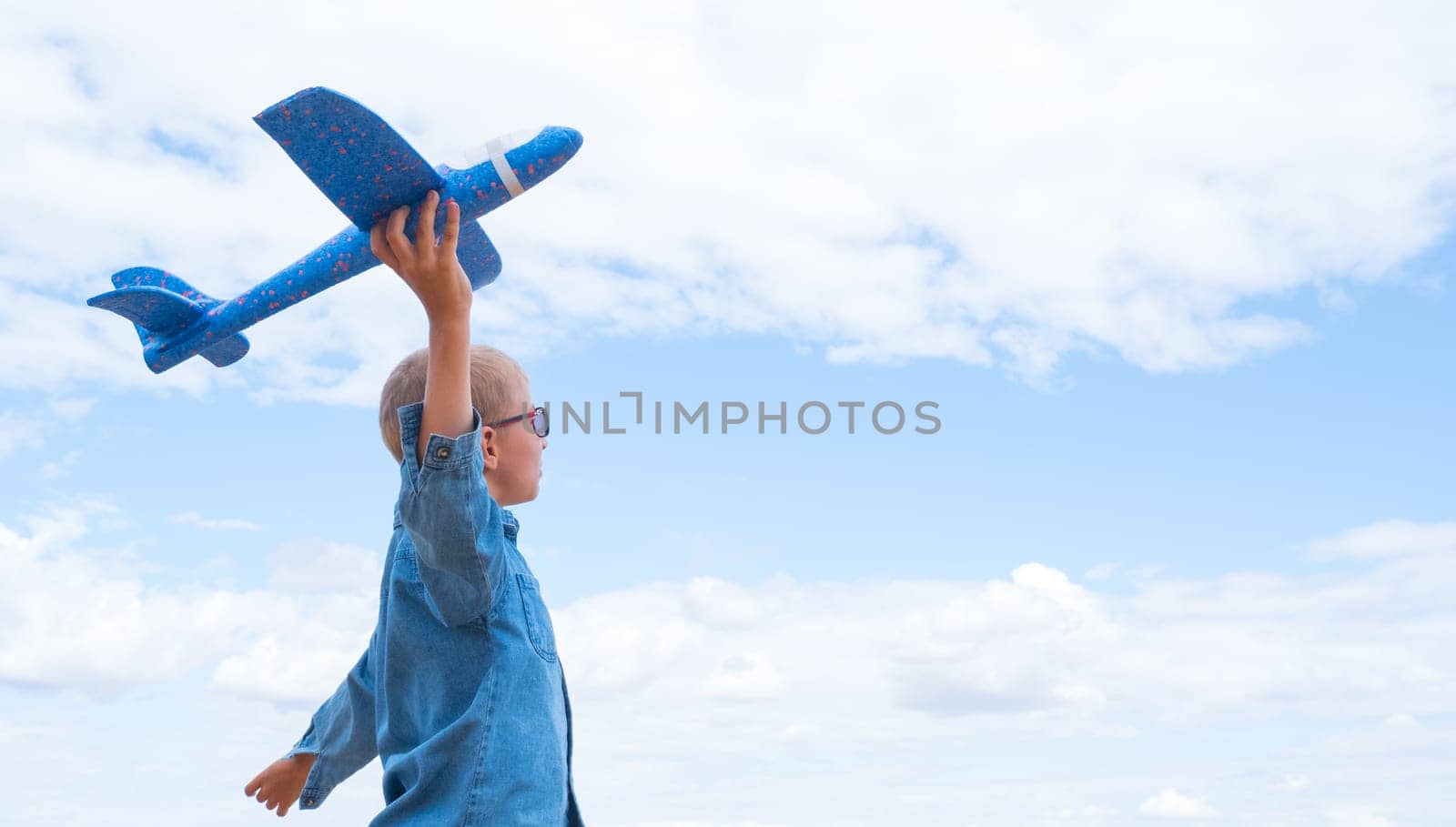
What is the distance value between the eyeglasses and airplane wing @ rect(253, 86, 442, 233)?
2.42 ft

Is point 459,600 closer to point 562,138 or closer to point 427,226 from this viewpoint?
point 427,226

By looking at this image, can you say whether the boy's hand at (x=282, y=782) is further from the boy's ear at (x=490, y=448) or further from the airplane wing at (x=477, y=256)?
the airplane wing at (x=477, y=256)

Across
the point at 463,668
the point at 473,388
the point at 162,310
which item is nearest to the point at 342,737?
the point at 463,668

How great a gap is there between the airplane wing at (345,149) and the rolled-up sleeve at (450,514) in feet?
2.93

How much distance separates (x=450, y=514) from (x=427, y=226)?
82 centimetres

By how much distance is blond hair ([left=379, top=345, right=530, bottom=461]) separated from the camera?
307cm

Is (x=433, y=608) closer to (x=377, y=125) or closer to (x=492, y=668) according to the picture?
(x=492, y=668)

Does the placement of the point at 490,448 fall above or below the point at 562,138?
below

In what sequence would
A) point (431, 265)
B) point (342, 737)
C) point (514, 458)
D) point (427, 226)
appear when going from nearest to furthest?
point (431, 265) < point (427, 226) < point (514, 458) < point (342, 737)

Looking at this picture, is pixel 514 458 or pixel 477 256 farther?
pixel 477 256

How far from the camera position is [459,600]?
2773 millimetres

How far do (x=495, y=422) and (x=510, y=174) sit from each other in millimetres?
918

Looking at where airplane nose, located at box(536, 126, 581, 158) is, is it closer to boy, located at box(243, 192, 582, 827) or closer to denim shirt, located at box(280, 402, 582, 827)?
boy, located at box(243, 192, 582, 827)

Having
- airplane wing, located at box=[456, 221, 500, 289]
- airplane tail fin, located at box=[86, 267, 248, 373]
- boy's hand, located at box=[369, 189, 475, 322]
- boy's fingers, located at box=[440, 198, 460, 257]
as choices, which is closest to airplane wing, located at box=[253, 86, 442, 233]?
boy's hand, located at box=[369, 189, 475, 322]
